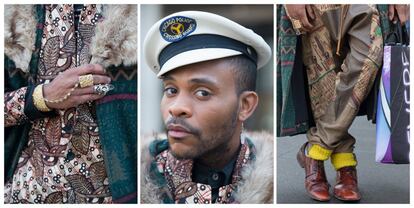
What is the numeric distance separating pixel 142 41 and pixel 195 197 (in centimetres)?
71

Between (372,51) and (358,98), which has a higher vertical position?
(372,51)

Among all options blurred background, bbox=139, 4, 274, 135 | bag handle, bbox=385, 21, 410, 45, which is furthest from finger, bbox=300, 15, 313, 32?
bag handle, bbox=385, 21, 410, 45

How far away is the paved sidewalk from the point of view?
258 cm

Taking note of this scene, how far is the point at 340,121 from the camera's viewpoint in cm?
248

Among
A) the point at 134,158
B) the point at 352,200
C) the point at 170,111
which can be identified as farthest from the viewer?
the point at 352,200

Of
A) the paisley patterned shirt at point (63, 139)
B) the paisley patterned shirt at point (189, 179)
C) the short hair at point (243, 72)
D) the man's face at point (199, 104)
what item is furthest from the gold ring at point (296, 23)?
the paisley patterned shirt at point (63, 139)

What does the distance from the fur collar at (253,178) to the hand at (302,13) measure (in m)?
0.54

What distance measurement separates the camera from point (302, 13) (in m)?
2.41

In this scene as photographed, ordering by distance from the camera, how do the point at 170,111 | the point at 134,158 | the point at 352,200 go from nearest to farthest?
the point at 170,111 → the point at 134,158 → the point at 352,200

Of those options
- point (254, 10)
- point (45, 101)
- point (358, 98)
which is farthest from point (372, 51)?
point (45, 101)

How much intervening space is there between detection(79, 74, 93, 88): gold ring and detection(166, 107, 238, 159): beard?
14.3 inches

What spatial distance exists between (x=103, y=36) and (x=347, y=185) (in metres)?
1.32
